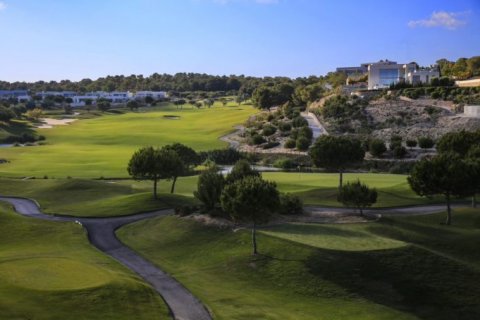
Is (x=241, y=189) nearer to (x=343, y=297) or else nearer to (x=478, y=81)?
(x=343, y=297)

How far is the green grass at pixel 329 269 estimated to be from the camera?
26.1 metres

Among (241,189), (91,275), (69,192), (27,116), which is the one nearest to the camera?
(91,275)

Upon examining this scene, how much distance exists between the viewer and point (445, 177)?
128ft

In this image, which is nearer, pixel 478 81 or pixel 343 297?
pixel 343 297

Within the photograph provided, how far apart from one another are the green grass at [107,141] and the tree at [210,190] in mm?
33810

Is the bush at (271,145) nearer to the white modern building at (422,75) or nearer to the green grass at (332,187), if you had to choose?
the green grass at (332,187)

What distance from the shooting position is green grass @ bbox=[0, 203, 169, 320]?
22.3m

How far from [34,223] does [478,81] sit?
85.1 m

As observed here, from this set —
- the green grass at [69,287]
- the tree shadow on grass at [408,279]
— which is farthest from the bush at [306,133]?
the tree shadow on grass at [408,279]

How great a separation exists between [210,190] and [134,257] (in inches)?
317

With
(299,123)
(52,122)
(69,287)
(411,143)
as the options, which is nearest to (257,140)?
(299,123)

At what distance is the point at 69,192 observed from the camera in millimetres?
55562

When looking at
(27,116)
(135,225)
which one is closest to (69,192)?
(135,225)

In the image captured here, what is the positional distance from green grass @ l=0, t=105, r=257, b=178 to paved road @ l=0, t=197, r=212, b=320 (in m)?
24.8
